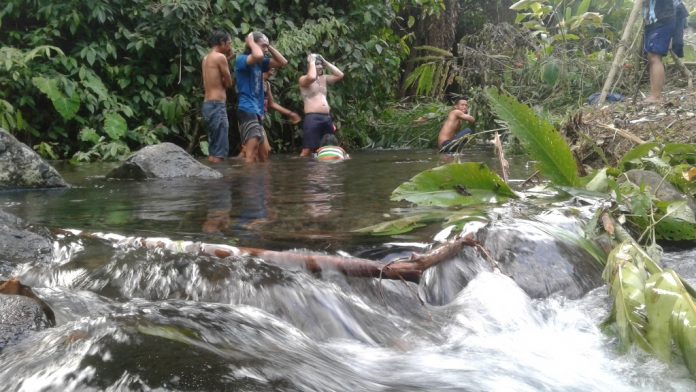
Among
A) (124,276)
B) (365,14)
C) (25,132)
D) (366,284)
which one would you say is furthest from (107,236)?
(365,14)

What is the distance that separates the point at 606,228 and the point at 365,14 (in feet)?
31.4

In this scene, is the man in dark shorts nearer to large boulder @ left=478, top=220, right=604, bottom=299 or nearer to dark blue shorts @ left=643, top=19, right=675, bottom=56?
dark blue shorts @ left=643, top=19, right=675, bottom=56

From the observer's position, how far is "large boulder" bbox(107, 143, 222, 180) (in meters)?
6.49

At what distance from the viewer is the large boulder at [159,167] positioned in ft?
21.3

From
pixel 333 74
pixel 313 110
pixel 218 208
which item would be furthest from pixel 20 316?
pixel 333 74

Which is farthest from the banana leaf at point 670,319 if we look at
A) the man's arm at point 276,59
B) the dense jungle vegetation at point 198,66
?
the man's arm at point 276,59

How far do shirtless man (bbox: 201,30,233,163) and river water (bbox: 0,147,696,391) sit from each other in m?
4.76

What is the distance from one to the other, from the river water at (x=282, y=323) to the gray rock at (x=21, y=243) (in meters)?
0.07

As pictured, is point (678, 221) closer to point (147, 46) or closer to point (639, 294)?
point (639, 294)

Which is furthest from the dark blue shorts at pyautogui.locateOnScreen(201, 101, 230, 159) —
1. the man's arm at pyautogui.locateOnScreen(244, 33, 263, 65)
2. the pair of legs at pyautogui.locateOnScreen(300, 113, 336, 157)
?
the pair of legs at pyautogui.locateOnScreen(300, 113, 336, 157)

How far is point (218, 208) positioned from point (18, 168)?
218 centimetres

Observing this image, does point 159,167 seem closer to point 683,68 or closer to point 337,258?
point 337,258

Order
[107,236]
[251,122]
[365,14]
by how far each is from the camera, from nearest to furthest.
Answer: [107,236] → [251,122] → [365,14]

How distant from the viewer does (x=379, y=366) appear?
2176mm
